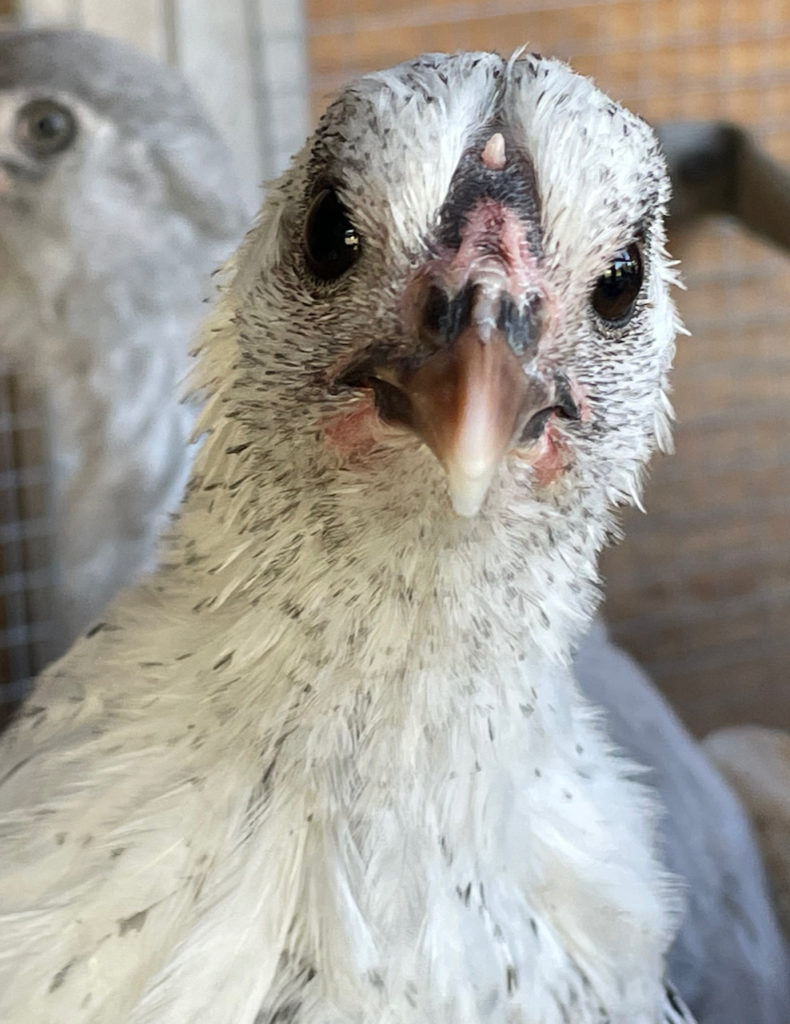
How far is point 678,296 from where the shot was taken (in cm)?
175

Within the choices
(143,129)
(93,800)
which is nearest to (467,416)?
(93,800)

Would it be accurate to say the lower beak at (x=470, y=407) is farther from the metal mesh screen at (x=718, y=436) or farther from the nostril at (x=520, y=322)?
the metal mesh screen at (x=718, y=436)

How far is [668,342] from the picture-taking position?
1.82 ft

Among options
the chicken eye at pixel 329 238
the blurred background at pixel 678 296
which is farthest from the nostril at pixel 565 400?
the blurred background at pixel 678 296

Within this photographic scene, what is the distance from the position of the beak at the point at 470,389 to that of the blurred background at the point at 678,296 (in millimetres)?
1007

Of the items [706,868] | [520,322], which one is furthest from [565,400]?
[706,868]

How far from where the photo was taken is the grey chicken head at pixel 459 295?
1.39 ft

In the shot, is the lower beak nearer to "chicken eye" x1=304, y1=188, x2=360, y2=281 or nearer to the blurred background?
"chicken eye" x1=304, y1=188, x2=360, y2=281

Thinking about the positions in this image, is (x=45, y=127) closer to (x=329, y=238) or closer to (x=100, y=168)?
(x=100, y=168)

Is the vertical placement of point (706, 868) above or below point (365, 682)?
below

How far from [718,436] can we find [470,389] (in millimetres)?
1546

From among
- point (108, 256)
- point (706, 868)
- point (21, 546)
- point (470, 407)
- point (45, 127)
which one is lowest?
point (706, 868)

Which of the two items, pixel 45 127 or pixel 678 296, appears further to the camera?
pixel 678 296

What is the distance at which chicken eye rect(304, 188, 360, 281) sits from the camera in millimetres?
460
